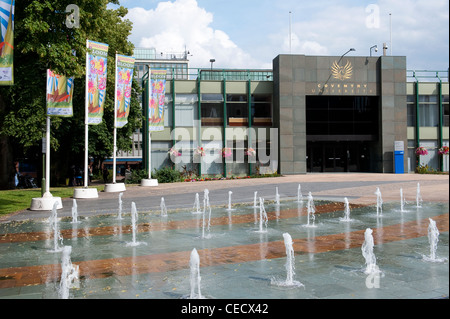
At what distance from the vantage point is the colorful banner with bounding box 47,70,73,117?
661 inches

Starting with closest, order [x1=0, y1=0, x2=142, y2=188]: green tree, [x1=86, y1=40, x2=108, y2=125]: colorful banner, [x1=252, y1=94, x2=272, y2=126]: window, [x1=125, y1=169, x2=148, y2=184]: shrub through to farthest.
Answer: [x1=0, y1=0, x2=142, y2=188]: green tree → [x1=86, y1=40, x2=108, y2=125]: colorful banner → [x1=125, y1=169, x2=148, y2=184]: shrub → [x1=252, y1=94, x2=272, y2=126]: window

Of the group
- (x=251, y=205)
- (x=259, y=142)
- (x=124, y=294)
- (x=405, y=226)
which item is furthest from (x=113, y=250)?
(x=259, y=142)

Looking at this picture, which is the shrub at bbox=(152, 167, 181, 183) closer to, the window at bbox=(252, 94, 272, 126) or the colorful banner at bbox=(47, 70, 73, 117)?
the window at bbox=(252, 94, 272, 126)

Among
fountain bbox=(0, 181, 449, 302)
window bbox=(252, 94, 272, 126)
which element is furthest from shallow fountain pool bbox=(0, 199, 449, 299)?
window bbox=(252, 94, 272, 126)

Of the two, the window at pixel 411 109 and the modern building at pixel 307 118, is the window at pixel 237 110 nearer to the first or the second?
the modern building at pixel 307 118

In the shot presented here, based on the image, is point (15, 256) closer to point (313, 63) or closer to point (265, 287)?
point (265, 287)

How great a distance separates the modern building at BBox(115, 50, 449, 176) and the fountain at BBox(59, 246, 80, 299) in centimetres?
2979

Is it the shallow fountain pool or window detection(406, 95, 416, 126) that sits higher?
window detection(406, 95, 416, 126)

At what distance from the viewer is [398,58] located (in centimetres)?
3669

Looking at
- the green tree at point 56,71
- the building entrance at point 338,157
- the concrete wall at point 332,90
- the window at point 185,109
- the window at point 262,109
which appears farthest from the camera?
the building entrance at point 338,157

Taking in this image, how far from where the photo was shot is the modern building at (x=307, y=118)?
36344 millimetres

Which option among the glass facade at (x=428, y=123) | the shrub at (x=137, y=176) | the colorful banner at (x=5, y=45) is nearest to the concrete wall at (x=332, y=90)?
the glass facade at (x=428, y=123)

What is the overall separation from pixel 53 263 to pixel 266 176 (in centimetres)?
2791

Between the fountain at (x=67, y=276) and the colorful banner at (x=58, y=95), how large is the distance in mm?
11369
